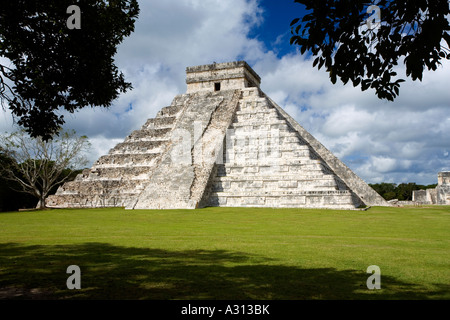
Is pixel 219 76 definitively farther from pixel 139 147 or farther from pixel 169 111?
pixel 139 147

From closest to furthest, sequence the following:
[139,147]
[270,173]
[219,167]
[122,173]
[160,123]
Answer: [270,173] < [219,167] < [122,173] < [139,147] < [160,123]

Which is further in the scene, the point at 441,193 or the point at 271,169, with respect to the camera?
the point at 441,193

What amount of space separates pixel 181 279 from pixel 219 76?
70.7 feet

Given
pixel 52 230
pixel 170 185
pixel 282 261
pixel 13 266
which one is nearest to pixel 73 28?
pixel 13 266

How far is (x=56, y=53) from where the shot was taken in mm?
6047

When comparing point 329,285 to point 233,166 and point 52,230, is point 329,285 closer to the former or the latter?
point 52,230

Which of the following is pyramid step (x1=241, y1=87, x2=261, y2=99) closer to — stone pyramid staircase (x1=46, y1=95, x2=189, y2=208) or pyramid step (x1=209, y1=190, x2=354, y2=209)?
stone pyramid staircase (x1=46, y1=95, x2=189, y2=208)

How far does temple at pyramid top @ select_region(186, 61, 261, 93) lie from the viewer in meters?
24.8

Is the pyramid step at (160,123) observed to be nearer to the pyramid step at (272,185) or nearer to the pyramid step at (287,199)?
the pyramid step at (272,185)

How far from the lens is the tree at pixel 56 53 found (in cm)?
568

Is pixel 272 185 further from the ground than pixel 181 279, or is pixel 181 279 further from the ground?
pixel 272 185

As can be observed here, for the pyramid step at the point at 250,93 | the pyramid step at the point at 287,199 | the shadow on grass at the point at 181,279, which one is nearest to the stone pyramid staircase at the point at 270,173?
the pyramid step at the point at 287,199

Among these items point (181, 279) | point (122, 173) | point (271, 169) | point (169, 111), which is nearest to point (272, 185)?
point (271, 169)

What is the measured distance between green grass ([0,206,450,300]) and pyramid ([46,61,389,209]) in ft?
21.0
